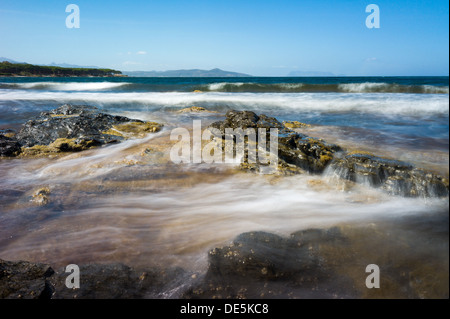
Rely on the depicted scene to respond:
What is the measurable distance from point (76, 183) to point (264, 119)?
3789 millimetres

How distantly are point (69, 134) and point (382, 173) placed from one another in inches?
261

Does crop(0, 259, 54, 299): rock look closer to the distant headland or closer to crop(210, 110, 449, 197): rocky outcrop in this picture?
crop(210, 110, 449, 197): rocky outcrop

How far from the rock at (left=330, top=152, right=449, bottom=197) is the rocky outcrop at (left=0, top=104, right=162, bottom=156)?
5070 mm

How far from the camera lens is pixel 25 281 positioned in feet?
6.05

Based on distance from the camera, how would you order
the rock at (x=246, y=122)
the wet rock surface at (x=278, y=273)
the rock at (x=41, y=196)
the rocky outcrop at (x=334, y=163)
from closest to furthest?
the wet rock surface at (x=278, y=273) → the rocky outcrop at (x=334, y=163) → the rock at (x=41, y=196) → the rock at (x=246, y=122)

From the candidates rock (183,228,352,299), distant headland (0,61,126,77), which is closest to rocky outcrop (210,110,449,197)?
rock (183,228,352,299)

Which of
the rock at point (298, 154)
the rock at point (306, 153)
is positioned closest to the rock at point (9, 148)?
the rock at point (298, 154)

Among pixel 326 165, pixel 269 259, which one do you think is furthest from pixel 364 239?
pixel 326 165

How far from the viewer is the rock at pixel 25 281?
173 cm

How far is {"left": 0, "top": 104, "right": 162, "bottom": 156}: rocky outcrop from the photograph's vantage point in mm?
5492

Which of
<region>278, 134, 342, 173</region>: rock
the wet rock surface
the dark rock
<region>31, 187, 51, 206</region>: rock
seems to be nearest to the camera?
the wet rock surface

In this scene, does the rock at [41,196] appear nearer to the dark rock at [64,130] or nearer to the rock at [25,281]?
the rock at [25,281]

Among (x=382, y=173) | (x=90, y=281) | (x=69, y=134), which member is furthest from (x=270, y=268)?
(x=69, y=134)

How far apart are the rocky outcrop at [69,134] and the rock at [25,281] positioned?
13.6 feet
